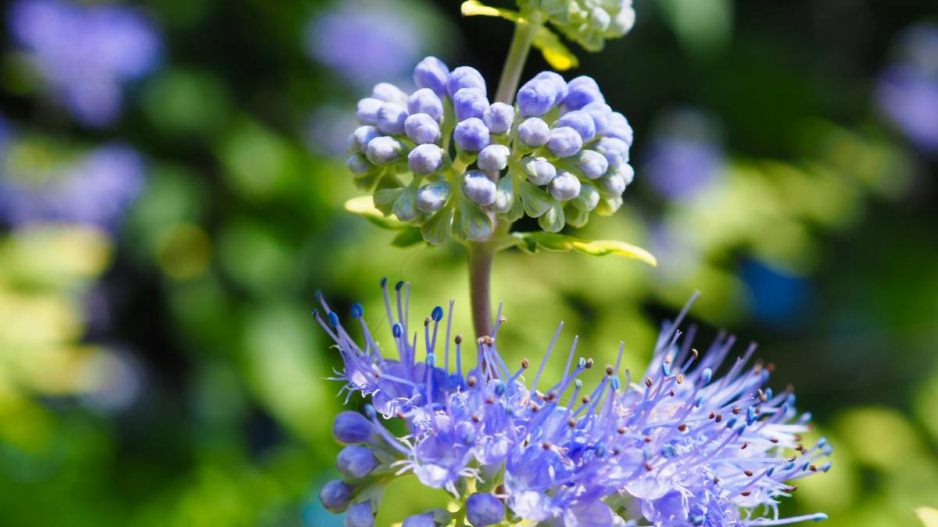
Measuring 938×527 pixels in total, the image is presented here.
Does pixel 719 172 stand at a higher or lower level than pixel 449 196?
lower

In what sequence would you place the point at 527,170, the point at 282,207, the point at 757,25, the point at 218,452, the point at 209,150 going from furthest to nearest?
the point at 757,25 < the point at 209,150 < the point at 282,207 < the point at 218,452 < the point at 527,170

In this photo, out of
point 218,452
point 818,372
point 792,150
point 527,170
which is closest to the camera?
point 527,170

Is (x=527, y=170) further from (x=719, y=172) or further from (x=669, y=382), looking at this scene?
(x=719, y=172)

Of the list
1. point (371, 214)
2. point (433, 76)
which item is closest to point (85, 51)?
point (371, 214)

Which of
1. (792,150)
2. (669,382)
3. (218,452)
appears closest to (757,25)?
Answer: (792,150)

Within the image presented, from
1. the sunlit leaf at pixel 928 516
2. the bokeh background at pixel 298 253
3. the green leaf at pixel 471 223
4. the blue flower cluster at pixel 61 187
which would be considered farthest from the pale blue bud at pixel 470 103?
the blue flower cluster at pixel 61 187

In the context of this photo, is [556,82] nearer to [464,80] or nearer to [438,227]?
[464,80]

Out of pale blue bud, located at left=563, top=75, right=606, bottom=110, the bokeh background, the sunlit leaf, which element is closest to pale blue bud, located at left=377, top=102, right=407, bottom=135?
pale blue bud, located at left=563, top=75, right=606, bottom=110
